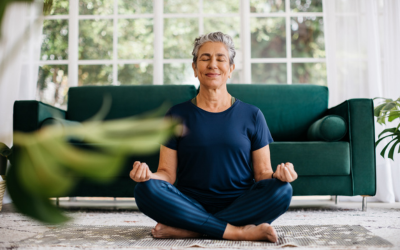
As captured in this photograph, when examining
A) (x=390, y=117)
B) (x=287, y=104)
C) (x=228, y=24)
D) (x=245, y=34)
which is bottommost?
(x=390, y=117)

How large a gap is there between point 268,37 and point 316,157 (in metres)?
1.74

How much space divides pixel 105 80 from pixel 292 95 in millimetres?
1923

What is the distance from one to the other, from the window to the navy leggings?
2.30m

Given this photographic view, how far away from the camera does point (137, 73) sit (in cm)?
380

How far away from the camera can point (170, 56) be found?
12.5 feet

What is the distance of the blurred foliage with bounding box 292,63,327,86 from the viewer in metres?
3.76

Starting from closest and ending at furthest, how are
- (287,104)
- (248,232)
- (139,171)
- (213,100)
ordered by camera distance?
1. (139,171)
2. (248,232)
3. (213,100)
4. (287,104)

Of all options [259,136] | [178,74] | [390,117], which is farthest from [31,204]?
[178,74]

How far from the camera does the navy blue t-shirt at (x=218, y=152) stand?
165 cm

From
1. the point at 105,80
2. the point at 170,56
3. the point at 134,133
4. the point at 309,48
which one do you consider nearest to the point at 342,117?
the point at 309,48

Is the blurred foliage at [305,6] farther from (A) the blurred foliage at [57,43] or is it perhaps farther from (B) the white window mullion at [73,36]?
(A) the blurred foliage at [57,43]

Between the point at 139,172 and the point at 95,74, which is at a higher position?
the point at 95,74

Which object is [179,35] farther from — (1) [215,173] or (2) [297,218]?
(1) [215,173]

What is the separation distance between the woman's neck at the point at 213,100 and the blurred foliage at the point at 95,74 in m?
2.27
